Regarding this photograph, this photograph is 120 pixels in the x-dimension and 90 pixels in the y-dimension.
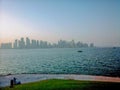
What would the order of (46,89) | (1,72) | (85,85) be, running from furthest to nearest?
(1,72) → (85,85) → (46,89)

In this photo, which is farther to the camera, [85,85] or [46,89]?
[85,85]

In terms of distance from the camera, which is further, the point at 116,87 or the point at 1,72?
the point at 1,72

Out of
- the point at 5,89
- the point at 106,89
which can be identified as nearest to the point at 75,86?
the point at 106,89

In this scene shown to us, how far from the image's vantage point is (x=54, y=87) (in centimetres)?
718

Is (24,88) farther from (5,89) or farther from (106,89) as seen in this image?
(106,89)

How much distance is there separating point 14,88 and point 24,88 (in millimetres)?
355

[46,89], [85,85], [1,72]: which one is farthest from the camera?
[1,72]

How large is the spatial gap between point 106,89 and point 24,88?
91.9 inches

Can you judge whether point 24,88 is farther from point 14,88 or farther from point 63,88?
point 63,88

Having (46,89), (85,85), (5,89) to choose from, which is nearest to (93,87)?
(85,85)

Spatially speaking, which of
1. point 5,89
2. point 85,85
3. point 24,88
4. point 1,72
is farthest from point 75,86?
point 1,72

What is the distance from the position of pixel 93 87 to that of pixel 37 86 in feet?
5.37

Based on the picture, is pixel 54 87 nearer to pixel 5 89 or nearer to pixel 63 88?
pixel 63 88

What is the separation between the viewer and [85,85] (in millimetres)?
7523
